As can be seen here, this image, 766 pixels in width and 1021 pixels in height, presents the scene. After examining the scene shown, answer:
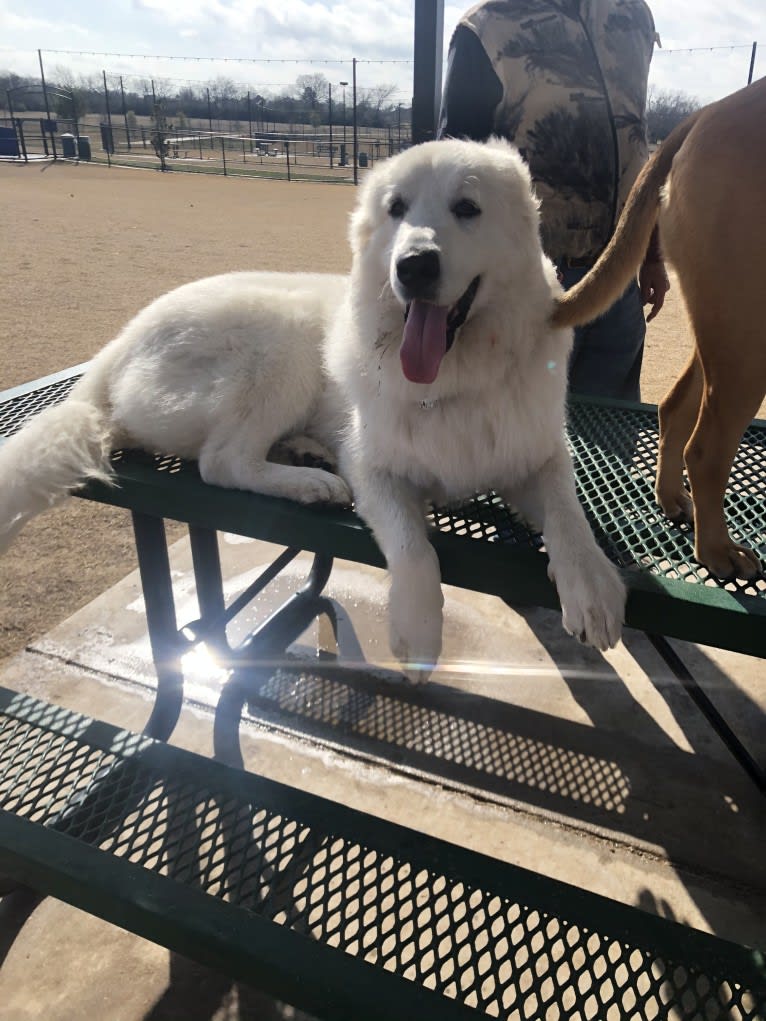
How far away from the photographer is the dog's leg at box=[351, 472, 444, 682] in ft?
5.56

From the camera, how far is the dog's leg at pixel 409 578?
1693mm

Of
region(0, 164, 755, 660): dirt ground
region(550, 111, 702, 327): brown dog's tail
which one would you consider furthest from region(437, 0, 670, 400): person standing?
region(0, 164, 755, 660): dirt ground

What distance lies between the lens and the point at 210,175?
2739cm

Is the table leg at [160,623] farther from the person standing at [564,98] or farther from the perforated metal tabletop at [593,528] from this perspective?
the person standing at [564,98]

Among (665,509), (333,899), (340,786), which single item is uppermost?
(665,509)

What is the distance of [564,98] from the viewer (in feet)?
8.61

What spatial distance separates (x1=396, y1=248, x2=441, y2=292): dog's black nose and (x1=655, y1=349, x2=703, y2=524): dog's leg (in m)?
0.74

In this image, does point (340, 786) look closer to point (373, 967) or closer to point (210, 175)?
point (373, 967)

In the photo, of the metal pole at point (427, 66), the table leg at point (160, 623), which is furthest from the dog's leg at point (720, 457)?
the metal pole at point (427, 66)

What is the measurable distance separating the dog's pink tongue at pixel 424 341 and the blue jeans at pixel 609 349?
51.7 inches

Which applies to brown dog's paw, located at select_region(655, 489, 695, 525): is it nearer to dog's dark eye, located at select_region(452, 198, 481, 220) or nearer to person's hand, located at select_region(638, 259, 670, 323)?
person's hand, located at select_region(638, 259, 670, 323)

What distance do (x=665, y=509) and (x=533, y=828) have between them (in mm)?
990

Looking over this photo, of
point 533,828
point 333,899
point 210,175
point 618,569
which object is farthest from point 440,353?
point 210,175

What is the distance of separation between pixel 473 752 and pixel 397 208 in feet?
5.44
